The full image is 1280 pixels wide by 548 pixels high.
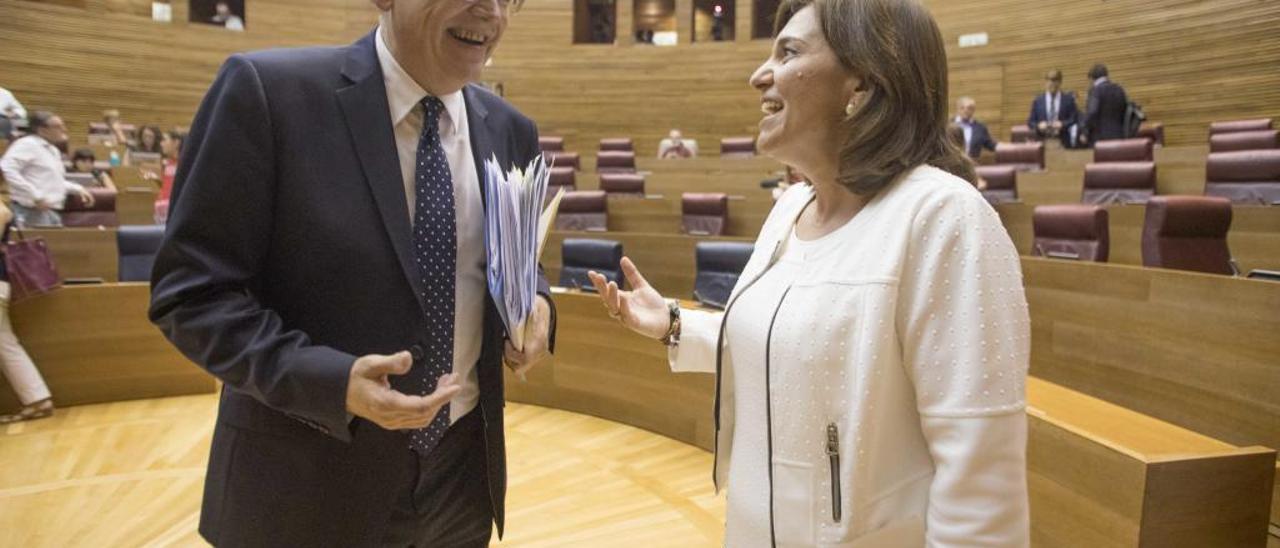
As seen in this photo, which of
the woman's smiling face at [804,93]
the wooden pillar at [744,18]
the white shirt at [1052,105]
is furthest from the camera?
the wooden pillar at [744,18]

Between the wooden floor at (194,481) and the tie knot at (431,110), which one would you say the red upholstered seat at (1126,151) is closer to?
the wooden floor at (194,481)

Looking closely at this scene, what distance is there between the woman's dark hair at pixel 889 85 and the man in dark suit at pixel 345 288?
47 cm

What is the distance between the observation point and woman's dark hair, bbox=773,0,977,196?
37.3 inches

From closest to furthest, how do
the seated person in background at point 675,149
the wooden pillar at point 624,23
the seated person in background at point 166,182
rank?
1. the seated person in background at point 166,182
2. the seated person in background at point 675,149
3. the wooden pillar at point 624,23

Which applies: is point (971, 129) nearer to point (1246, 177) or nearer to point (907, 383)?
point (1246, 177)

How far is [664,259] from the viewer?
513cm

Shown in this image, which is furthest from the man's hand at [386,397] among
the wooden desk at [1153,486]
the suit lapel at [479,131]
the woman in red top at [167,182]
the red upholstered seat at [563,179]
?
the red upholstered seat at [563,179]

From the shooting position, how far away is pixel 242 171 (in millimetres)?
966

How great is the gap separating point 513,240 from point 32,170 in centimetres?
542

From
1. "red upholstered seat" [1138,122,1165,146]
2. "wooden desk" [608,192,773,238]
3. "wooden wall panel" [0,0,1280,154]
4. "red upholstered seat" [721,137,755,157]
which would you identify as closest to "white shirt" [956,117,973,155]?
"red upholstered seat" [1138,122,1165,146]

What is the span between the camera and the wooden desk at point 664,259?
5.02m

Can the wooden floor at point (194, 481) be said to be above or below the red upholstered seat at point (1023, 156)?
below

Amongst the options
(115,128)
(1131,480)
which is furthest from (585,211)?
(115,128)

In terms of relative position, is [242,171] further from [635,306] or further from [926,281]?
[926,281]
